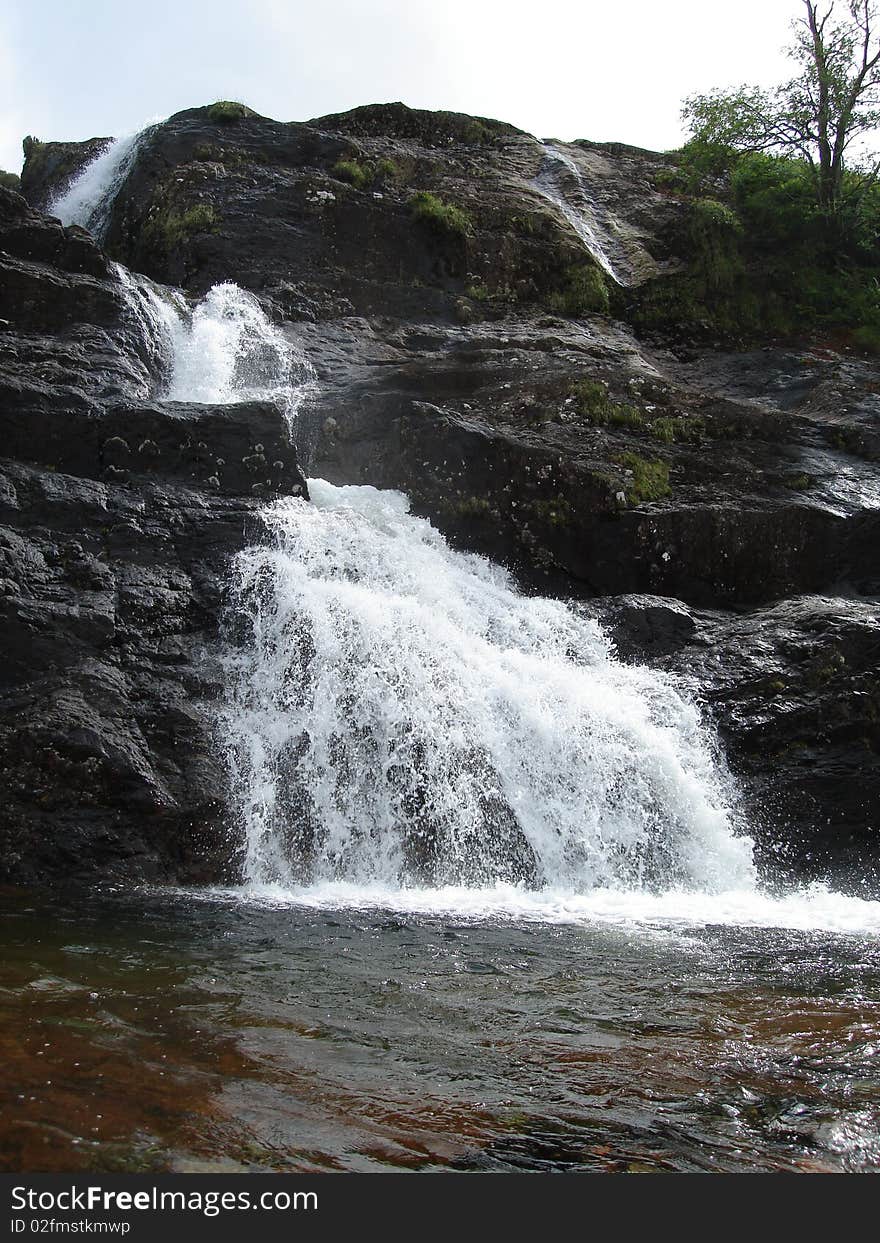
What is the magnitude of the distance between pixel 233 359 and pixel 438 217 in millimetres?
6716

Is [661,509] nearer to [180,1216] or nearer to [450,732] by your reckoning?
[450,732]

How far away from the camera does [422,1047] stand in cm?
388

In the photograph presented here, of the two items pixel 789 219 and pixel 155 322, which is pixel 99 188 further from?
pixel 789 219

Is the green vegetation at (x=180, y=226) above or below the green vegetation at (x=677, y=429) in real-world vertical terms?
above

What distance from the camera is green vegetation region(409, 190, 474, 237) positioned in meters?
18.0

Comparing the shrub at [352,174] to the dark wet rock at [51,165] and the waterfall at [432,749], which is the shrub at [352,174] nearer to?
the dark wet rock at [51,165]

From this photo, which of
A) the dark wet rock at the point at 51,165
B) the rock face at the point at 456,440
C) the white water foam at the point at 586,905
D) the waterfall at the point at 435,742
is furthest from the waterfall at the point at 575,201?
the white water foam at the point at 586,905

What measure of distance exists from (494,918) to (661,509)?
777 centimetres

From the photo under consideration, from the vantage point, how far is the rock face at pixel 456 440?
30.6ft

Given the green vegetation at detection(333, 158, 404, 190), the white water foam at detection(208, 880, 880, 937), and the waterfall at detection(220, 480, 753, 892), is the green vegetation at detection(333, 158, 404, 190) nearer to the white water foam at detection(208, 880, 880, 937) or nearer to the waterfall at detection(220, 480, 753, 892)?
the waterfall at detection(220, 480, 753, 892)

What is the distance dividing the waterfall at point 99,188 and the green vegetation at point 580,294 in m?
9.60

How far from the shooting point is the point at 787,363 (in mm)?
17344

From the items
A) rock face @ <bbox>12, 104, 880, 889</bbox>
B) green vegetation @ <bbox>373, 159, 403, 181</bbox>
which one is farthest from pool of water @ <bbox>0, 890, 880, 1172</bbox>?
green vegetation @ <bbox>373, 159, 403, 181</bbox>

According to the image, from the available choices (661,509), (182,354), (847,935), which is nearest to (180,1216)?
(847,935)
